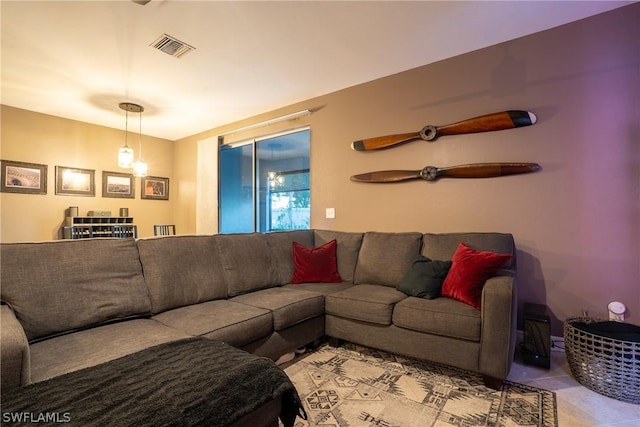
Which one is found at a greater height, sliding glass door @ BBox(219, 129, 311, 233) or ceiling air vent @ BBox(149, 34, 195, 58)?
ceiling air vent @ BBox(149, 34, 195, 58)

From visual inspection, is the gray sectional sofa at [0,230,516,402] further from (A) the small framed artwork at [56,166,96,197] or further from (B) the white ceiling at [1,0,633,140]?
(A) the small framed artwork at [56,166,96,197]

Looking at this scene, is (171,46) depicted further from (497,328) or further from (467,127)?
(497,328)

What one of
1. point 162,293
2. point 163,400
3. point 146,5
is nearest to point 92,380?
point 163,400

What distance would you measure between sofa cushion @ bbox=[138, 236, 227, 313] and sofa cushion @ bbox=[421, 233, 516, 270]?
5.71ft

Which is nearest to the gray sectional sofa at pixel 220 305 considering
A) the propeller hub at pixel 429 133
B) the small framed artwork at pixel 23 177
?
the propeller hub at pixel 429 133

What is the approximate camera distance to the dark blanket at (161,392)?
2.93 ft

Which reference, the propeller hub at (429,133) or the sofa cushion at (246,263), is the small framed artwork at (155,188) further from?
the propeller hub at (429,133)

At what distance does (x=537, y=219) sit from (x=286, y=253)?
220 cm

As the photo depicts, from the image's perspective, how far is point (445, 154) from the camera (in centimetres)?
293

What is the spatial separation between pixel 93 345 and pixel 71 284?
446 mm

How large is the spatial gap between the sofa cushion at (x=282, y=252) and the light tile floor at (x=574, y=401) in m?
1.88

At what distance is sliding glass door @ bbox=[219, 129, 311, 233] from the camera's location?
4223 mm

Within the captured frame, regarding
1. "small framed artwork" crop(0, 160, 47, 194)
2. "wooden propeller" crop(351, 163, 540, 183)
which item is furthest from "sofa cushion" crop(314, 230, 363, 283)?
"small framed artwork" crop(0, 160, 47, 194)

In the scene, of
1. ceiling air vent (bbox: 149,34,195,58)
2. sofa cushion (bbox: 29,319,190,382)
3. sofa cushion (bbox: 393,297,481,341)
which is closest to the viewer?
sofa cushion (bbox: 29,319,190,382)
